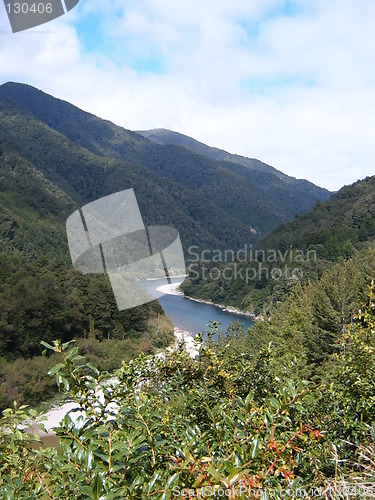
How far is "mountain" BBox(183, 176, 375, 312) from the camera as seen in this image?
62.1 metres

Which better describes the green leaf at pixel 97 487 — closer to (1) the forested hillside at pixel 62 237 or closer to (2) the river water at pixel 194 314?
(1) the forested hillside at pixel 62 237

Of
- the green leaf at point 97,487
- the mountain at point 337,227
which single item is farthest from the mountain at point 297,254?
the green leaf at point 97,487

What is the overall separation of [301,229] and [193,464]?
297 ft

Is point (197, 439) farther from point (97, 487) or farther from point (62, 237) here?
point (62, 237)

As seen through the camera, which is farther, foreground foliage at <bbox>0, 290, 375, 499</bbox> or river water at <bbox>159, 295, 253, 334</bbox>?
river water at <bbox>159, 295, 253, 334</bbox>

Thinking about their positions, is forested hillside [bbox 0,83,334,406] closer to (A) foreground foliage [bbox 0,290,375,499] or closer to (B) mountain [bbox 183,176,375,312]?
(B) mountain [bbox 183,176,375,312]

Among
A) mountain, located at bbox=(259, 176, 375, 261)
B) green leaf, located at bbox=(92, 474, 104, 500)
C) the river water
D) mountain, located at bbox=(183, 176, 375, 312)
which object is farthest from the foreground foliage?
mountain, located at bbox=(259, 176, 375, 261)

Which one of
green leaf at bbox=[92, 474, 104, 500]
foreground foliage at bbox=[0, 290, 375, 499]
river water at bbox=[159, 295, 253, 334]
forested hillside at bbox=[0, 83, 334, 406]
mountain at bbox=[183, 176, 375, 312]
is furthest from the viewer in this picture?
mountain at bbox=[183, 176, 375, 312]

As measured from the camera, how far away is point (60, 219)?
98.9 m

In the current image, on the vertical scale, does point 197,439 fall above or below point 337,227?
above

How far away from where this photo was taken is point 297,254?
7244 centimetres

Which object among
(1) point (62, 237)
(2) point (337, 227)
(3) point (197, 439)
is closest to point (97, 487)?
(3) point (197, 439)

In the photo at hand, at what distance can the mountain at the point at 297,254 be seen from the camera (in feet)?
204

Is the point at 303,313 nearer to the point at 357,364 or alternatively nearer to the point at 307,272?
the point at 357,364
